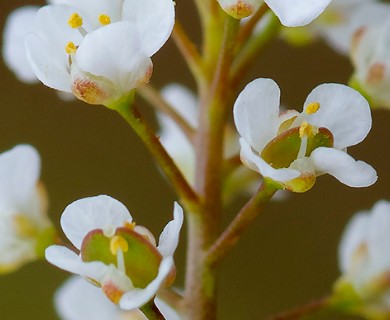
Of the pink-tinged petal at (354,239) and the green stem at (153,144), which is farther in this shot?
the pink-tinged petal at (354,239)

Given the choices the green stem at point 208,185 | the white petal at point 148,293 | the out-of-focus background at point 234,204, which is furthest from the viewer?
the out-of-focus background at point 234,204

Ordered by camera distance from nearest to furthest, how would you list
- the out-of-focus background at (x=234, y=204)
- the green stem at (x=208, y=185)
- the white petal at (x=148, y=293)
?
the white petal at (x=148, y=293) → the green stem at (x=208, y=185) → the out-of-focus background at (x=234, y=204)

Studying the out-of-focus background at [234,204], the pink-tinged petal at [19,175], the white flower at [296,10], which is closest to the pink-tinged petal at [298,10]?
the white flower at [296,10]

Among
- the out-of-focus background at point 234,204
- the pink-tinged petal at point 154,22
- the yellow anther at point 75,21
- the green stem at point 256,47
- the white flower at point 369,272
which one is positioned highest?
the yellow anther at point 75,21

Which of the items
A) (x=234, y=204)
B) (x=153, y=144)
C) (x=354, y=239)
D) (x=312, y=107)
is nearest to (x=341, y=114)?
(x=312, y=107)

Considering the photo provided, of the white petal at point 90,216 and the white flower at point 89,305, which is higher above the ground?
the white petal at point 90,216

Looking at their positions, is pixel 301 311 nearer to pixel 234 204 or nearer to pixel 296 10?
pixel 296 10

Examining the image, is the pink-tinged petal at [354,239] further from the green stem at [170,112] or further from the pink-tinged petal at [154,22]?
the pink-tinged petal at [154,22]
